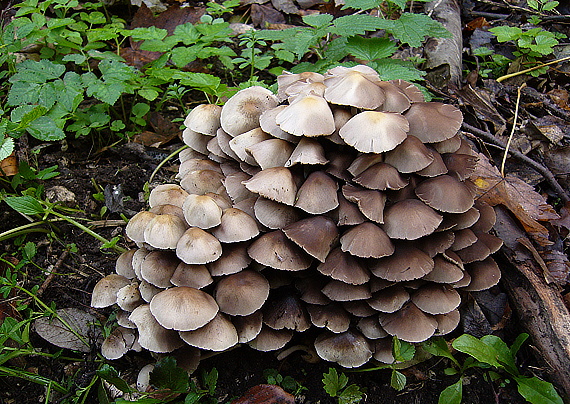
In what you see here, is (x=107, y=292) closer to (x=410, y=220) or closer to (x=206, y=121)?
(x=206, y=121)

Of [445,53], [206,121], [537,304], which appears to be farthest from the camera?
[445,53]

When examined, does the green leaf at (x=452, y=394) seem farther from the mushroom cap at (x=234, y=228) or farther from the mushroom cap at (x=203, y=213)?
the mushroom cap at (x=203, y=213)

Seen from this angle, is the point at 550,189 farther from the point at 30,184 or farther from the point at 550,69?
the point at 30,184

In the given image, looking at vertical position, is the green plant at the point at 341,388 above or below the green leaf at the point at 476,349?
below

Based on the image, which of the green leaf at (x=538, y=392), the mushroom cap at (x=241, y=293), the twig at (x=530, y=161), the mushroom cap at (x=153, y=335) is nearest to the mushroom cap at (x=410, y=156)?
the mushroom cap at (x=241, y=293)

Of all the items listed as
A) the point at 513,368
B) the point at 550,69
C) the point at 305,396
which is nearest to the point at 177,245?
the point at 305,396

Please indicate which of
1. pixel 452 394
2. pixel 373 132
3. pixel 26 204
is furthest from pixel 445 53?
pixel 26 204
